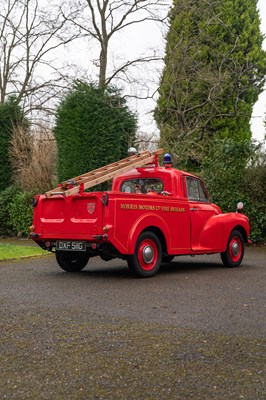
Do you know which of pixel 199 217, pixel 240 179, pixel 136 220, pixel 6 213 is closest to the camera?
pixel 136 220

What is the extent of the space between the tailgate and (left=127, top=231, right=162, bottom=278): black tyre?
2.55 ft

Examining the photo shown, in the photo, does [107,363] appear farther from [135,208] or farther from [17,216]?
[17,216]

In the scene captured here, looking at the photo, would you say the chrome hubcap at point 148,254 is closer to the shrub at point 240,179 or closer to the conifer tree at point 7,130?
the shrub at point 240,179

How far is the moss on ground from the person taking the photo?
11.0 feet

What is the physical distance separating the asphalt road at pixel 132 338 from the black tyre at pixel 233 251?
5.59 ft

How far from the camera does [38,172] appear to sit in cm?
1908

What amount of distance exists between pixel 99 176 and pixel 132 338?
4.60 meters

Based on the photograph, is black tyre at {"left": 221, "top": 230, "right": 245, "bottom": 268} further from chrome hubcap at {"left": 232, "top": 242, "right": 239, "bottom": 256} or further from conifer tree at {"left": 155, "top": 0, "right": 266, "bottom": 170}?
conifer tree at {"left": 155, "top": 0, "right": 266, "bottom": 170}

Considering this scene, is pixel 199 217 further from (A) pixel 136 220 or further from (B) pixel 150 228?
(A) pixel 136 220

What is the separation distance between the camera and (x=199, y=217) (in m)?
→ 9.55

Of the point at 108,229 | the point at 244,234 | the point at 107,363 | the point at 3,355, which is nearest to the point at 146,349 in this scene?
the point at 107,363

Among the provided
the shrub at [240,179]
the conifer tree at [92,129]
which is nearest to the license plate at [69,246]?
the shrub at [240,179]

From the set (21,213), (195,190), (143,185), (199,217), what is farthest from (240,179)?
(21,213)

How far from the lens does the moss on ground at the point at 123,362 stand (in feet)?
11.0
